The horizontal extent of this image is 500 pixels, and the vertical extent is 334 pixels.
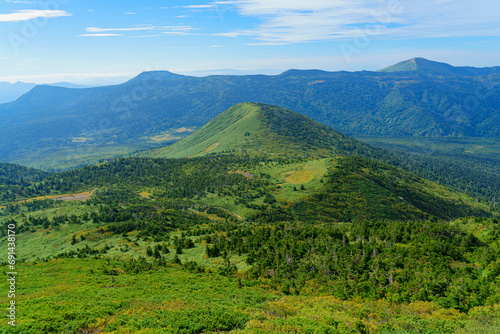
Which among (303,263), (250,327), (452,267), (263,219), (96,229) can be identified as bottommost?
(263,219)

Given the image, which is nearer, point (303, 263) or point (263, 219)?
point (303, 263)

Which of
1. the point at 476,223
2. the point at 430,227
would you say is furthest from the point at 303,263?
the point at 476,223

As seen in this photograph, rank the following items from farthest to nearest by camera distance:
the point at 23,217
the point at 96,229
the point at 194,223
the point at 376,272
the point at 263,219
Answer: the point at 263,219 < the point at 23,217 < the point at 194,223 < the point at 96,229 < the point at 376,272

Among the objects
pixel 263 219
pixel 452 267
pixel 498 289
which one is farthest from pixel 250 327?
pixel 263 219

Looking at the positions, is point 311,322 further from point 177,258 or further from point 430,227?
point 177,258

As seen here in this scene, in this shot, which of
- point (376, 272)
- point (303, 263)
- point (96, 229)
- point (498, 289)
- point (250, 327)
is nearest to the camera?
point (250, 327)

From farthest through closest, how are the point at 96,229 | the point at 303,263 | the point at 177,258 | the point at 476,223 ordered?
1. the point at 96,229
2. the point at 177,258
3. the point at 476,223
4. the point at 303,263

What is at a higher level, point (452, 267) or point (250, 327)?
point (250, 327)

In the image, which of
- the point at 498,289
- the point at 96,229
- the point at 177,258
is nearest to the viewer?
the point at 498,289

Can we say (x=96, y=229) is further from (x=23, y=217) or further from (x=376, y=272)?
(x=376, y=272)
